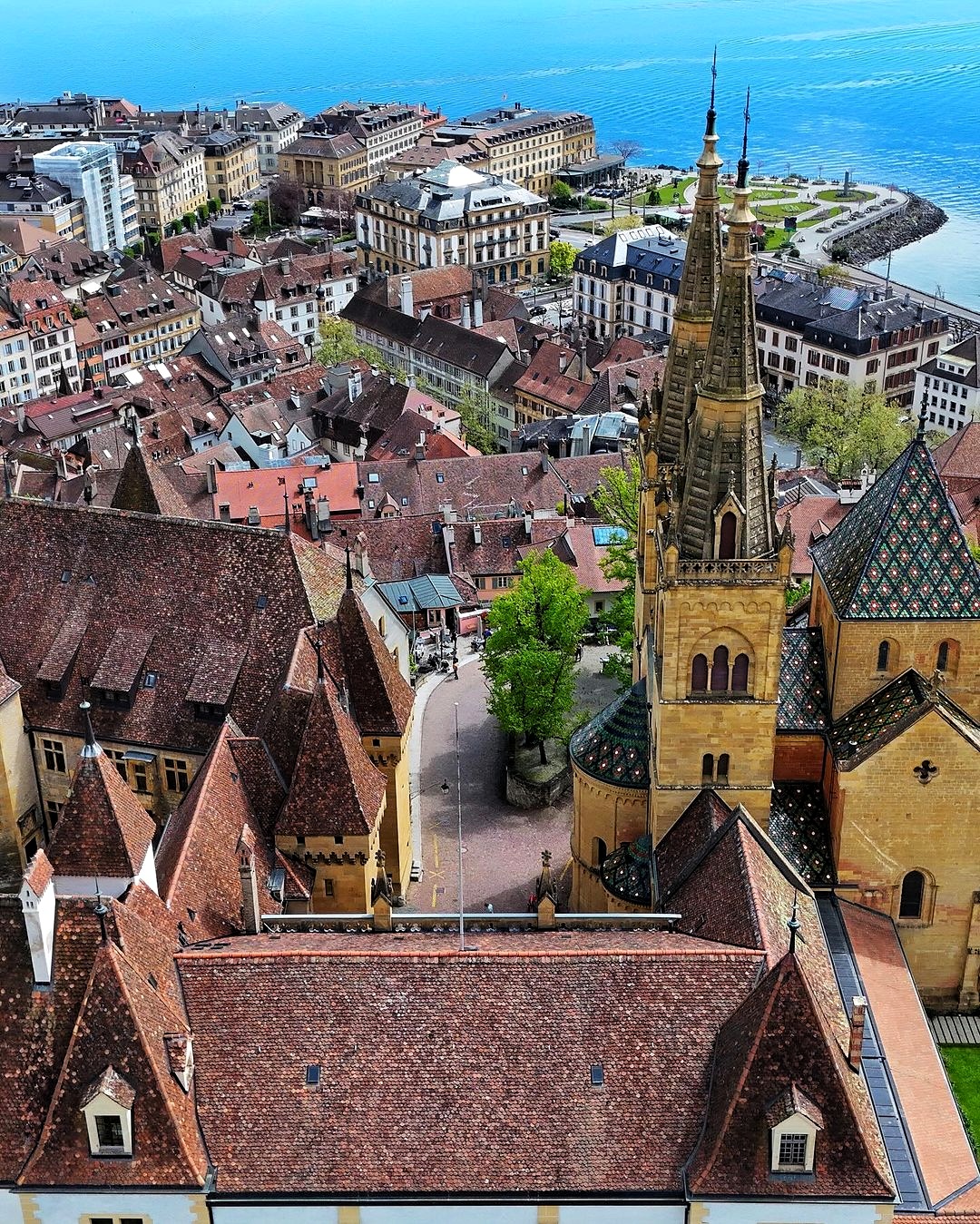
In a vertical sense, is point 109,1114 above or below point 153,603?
below

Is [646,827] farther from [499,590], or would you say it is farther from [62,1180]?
[499,590]

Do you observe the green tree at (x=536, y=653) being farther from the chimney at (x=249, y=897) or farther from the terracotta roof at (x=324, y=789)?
the chimney at (x=249, y=897)

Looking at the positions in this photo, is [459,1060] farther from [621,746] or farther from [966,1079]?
[966,1079]

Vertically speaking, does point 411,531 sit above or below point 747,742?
below

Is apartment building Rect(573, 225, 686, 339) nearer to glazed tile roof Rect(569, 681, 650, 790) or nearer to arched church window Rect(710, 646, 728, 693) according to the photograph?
glazed tile roof Rect(569, 681, 650, 790)

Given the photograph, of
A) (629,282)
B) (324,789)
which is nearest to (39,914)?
(324,789)

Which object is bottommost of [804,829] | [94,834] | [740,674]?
[804,829]

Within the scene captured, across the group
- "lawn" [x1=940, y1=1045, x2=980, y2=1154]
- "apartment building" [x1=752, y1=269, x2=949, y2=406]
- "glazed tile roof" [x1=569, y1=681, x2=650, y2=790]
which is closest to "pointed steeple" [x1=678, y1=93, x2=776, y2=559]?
"glazed tile roof" [x1=569, y1=681, x2=650, y2=790]

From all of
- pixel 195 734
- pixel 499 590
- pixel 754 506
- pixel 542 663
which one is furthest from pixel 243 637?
pixel 499 590
